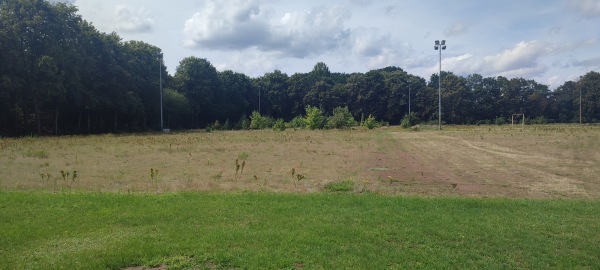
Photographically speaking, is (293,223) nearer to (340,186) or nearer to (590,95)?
(340,186)

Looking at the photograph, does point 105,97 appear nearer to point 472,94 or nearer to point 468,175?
point 468,175

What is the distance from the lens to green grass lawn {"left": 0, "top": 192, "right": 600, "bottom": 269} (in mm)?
5551

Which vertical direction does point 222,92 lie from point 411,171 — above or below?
above

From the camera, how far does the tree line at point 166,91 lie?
4112 centimetres

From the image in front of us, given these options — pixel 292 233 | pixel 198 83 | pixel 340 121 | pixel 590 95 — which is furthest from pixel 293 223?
pixel 590 95

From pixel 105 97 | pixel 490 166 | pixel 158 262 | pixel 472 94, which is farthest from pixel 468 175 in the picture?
pixel 472 94

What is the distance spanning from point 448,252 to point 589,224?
339 centimetres

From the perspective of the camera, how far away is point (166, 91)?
222 ft

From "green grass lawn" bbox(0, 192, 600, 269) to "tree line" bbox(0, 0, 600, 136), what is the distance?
35592 mm

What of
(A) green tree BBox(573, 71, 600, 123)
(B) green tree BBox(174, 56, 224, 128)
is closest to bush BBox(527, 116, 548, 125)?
(A) green tree BBox(573, 71, 600, 123)

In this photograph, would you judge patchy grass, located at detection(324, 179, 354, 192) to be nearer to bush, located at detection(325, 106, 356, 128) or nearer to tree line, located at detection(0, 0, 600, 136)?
tree line, located at detection(0, 0, 600, 136)

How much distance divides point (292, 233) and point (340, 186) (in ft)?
19.5

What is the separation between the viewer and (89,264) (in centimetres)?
531

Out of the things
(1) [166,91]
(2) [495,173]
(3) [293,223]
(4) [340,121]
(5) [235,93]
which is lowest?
(2) [495,173]
